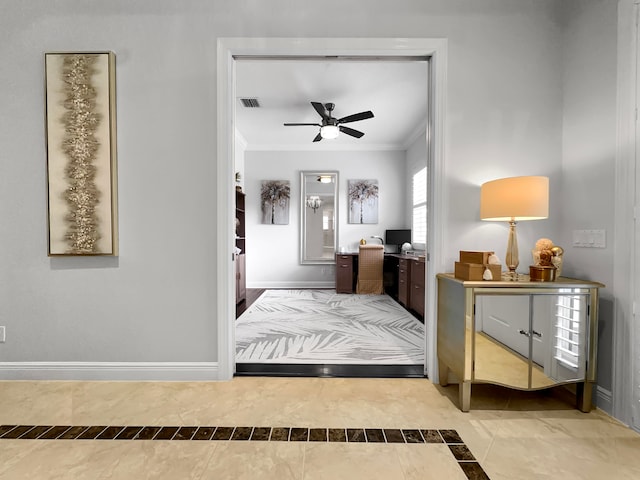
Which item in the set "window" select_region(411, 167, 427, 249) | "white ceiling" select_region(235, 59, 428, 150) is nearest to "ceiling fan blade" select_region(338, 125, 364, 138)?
"white ceiling" select_region(235, 59, 428, 150)

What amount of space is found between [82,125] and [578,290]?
11.0ft

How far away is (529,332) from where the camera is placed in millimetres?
1739

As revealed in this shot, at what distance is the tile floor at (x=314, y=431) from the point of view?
1.36 metres

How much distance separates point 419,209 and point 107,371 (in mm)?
4955

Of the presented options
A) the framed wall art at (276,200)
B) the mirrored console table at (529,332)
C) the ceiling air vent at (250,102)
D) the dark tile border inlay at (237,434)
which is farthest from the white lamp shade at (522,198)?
the framed wall art at (276,200)

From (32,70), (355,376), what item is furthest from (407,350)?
(32,70)

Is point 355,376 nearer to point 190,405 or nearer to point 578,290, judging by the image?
point 190,405

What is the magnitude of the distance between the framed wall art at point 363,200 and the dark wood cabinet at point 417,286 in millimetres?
2070

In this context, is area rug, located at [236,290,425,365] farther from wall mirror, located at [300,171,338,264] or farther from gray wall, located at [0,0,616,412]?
wall mirror, located at [300,171,338,264]

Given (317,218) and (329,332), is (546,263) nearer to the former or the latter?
(329,332)

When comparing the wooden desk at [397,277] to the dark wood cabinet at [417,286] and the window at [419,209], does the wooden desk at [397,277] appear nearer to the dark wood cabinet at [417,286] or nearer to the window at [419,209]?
the dark wood cabinet at [417,286]

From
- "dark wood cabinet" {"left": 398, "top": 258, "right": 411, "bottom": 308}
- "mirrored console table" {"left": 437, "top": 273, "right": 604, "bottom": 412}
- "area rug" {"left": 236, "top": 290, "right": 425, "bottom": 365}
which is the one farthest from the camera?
"dark wood cabinet" {"left": 398, "top": 258, "right": 411, "bottom": 308}

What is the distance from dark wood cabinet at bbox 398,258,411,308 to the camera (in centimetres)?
438

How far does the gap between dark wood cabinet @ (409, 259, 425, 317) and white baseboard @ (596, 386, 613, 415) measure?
1.91m
